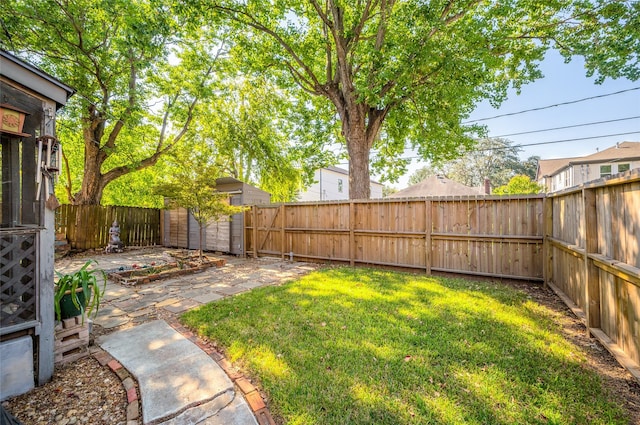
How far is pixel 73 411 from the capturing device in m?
1.88

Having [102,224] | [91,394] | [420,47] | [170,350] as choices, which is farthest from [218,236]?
[420,47]

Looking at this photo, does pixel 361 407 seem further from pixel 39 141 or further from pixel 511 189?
pixel 511 189

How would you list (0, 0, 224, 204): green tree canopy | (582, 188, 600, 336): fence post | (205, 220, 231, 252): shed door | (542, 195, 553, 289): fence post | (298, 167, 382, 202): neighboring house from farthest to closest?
(298, 167, 382, 202): neighboring house, (205, 220, 231, 252): shed door, (0, 0, 224, 204): green tree canopy, (542, 195, 553, 289): fence post, (582, 188, 600, 336): fence post

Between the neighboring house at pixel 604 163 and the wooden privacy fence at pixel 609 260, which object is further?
the neighboring house at pixel 604 163

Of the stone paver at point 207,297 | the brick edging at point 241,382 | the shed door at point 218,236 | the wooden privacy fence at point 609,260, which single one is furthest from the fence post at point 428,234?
the shed door at point 218,236

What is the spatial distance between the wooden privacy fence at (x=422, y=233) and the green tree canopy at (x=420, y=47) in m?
1.58

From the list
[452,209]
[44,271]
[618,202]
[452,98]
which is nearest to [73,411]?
[44,271]

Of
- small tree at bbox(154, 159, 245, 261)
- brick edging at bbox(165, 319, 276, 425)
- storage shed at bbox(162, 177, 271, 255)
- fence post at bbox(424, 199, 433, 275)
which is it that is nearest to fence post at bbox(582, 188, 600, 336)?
fence post at bbox(424, 199, 433, 275)

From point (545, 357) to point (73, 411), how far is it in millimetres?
3966

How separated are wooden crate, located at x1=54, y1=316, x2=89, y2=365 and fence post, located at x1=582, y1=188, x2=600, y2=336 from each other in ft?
17.6

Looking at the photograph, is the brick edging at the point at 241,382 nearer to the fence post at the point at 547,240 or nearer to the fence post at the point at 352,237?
the fence post at the point at 352,237

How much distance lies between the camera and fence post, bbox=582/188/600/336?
279 centimetres

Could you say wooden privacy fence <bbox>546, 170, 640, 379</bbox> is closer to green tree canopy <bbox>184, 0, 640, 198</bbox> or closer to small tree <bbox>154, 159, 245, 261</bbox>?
green tree canopy <bbox>184, 0, 640, 198</bbox>

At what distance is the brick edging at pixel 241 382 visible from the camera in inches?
71.3
